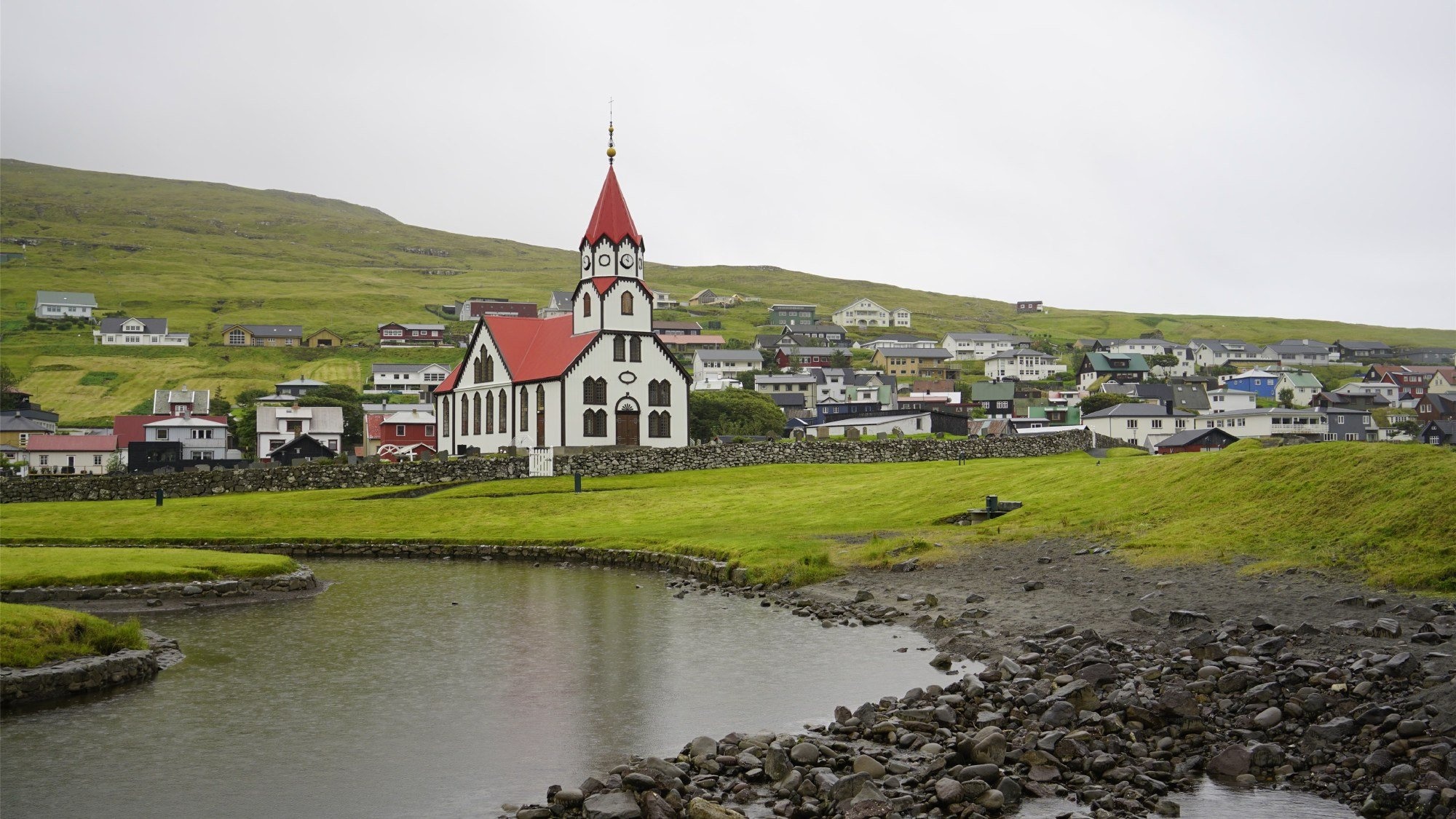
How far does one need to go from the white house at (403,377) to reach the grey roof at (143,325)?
45186mm

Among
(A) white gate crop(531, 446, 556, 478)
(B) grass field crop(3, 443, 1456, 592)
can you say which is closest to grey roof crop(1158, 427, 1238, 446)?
(B) grass field crop(3, 443, 1456, 592)

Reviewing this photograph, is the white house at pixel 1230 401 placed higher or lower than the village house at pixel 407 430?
higher

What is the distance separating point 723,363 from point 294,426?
264ft

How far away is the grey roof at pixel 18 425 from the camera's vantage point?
391 feet

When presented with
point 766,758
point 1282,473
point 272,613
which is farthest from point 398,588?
point 1282,473

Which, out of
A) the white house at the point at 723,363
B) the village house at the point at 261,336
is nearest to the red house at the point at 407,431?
the white house at the point at 723,363

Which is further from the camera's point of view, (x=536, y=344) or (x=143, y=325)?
(x=143, y=325)

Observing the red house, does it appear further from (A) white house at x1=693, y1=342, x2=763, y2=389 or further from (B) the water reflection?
(B) the water reflection

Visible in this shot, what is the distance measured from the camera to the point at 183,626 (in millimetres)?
29406

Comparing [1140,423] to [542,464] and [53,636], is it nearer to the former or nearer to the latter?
[542,464]

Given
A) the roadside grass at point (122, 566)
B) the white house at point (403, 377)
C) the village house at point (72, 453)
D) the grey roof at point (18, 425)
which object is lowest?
the village house at point (72, 453)

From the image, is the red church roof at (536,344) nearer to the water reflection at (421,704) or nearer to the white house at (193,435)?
the white house at (193,435)

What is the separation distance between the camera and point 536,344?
85250 mm

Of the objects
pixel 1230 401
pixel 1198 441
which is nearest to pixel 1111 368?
pixel 1230 401
